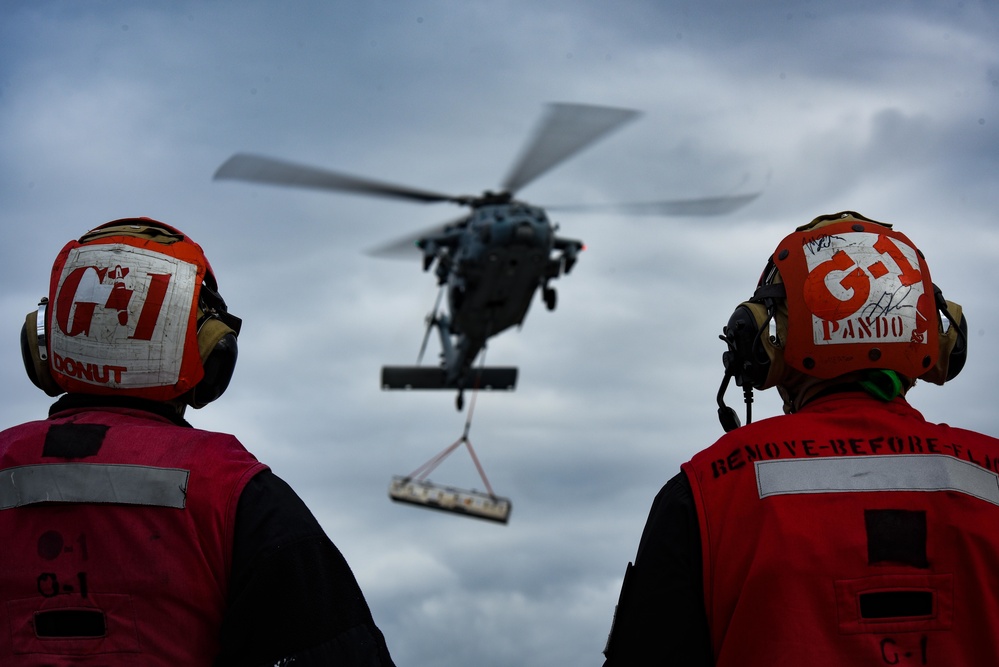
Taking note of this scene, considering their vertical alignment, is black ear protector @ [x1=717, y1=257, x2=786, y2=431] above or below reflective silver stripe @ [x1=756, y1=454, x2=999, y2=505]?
above

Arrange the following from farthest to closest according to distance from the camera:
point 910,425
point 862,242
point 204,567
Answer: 1. point 862,242
2. point 910,425
3. point 204,567

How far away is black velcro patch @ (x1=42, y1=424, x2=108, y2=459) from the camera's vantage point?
3186 mm

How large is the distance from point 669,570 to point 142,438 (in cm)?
153

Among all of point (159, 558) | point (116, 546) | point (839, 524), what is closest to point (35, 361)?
point (116, 546)

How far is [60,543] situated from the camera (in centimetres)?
310

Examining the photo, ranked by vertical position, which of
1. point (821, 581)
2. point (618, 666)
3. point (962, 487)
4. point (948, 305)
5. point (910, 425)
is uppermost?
point (948, 305)

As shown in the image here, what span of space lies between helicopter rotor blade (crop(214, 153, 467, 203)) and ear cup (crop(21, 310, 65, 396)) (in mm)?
18206

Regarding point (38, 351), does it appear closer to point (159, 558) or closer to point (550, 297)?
point (159, 558)

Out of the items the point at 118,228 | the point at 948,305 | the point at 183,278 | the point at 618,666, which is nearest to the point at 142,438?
the point at 183,278

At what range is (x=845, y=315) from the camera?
3488 mm

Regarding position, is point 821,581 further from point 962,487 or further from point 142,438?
point 142,438

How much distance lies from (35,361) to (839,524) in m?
2.48
